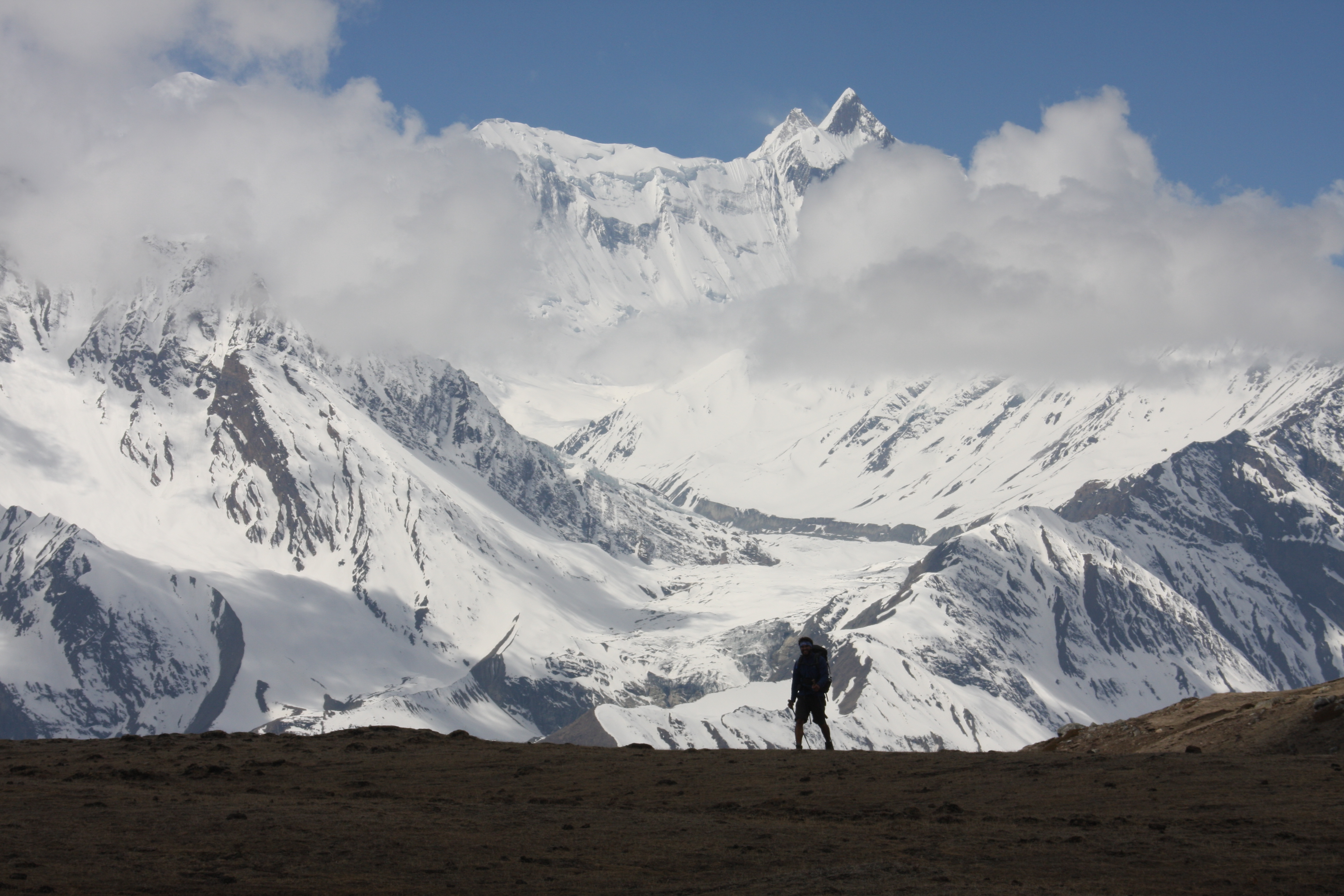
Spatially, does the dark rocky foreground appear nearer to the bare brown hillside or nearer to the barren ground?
the barren ground

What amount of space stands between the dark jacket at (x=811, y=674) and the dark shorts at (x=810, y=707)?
91 mm

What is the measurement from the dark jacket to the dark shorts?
3.6 inches

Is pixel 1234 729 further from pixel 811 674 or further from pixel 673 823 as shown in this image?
pixel 673 823

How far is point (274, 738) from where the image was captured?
1818 inches

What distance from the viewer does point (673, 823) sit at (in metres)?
29.3

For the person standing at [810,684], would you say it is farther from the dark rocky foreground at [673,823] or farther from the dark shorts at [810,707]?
the dark rocky foreground at [673,823]

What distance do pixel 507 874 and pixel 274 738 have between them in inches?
957

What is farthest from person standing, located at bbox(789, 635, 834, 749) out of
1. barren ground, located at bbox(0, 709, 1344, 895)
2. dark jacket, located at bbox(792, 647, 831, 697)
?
barren ground, located at bbox(0, 709, 1344, 895)

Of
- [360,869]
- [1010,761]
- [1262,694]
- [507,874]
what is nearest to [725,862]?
[507,874]

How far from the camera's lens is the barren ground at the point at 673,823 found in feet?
77.9

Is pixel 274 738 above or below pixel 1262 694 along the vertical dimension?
below

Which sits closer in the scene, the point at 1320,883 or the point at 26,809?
the point at 1320,883

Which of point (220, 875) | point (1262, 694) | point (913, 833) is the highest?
point (1262, 694)

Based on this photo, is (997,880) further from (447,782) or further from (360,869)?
(447,782)
